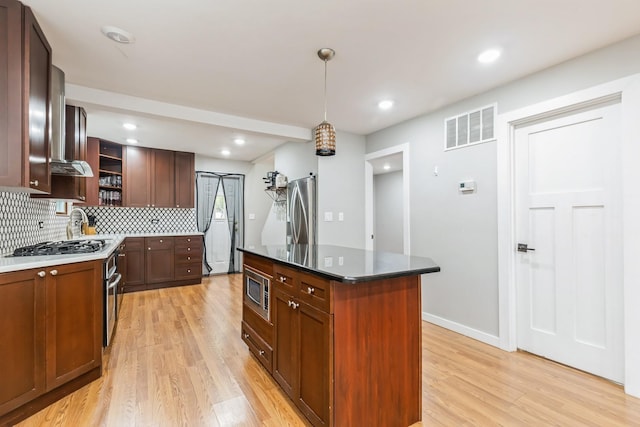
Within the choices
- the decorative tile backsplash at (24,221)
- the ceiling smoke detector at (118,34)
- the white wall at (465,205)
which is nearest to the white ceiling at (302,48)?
the ceiling smoke detector at (118,34)

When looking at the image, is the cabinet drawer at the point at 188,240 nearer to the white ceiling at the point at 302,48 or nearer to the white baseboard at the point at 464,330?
the white ceiling at the point at 302,48

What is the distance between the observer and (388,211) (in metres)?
6.69

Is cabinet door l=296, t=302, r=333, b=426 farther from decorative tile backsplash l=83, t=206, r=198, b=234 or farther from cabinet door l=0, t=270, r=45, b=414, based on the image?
decorative tile backsplash l=83, t=206, r=198, b=234

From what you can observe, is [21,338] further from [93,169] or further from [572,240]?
[572,240]

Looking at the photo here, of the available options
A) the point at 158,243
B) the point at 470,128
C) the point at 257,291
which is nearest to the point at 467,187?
the point at 470,128

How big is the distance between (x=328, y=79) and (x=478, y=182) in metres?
1.79

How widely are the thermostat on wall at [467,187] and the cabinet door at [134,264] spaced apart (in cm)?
481

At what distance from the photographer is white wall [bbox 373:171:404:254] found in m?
6.40

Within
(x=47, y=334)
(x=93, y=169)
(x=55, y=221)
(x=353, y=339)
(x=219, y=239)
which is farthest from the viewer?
(x=219, y=239)

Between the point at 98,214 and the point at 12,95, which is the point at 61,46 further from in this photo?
the point at 98,214

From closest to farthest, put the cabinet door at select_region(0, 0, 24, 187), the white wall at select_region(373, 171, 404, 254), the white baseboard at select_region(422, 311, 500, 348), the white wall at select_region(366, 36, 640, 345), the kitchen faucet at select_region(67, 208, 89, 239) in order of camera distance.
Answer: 1. the cabinet door at select_region(0, 0, 24, 187)
2. the white wall at select_region(366, 36, 640, 345)
3. the white baseboard at select_region(422, 311, 500, 348)
4. the kitchen faucet at select_region(67, 208, 89, 239)
5. the white wall at select_region(373, 171, 404, 254)

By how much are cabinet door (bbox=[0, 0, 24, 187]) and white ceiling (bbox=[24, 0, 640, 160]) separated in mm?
159

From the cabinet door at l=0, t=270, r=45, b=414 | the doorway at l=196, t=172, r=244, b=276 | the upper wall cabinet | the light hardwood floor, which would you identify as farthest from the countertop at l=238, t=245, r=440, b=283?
the doorway at l=196, t=172, r=244, b=276

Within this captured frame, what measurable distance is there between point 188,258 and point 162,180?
147cm
